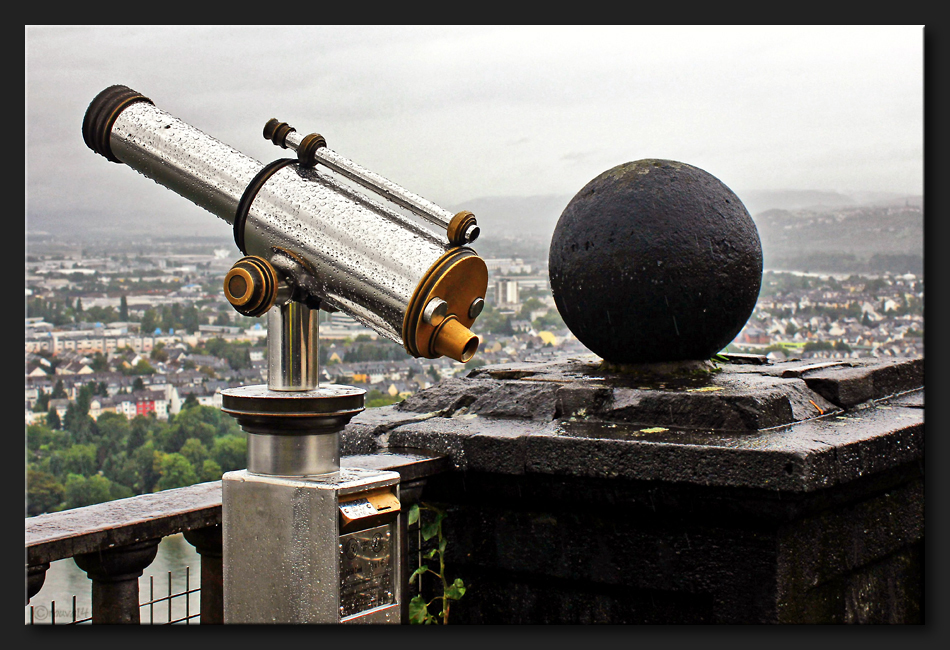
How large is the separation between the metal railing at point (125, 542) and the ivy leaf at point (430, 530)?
0.52 metres

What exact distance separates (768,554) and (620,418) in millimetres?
709

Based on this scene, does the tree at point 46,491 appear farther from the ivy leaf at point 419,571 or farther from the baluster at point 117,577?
the baluster at point 117,577

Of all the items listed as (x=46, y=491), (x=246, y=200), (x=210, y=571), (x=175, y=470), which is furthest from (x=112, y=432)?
(x=246, y=200)

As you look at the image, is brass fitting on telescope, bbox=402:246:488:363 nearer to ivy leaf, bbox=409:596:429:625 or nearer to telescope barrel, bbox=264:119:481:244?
telescope barrel, bbox=264:119:481:244

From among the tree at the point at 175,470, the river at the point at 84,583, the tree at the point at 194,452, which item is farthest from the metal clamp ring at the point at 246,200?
the tree at the point at 194,452

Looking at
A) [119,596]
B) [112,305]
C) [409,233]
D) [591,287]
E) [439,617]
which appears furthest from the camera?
[112,305]

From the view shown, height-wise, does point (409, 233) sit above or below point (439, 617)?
above

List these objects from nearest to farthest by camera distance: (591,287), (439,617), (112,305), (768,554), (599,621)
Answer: (768,554) < (599,621) < (439,617) < (591,287) < (112,305)

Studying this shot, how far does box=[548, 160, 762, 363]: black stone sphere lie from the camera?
3.60m

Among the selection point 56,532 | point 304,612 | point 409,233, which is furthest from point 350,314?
point 56,532

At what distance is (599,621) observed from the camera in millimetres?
3184

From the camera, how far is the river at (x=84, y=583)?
251 cm

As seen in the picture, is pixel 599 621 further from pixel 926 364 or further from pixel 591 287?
pixel 926 364

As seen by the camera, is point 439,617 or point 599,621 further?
point 439,617
